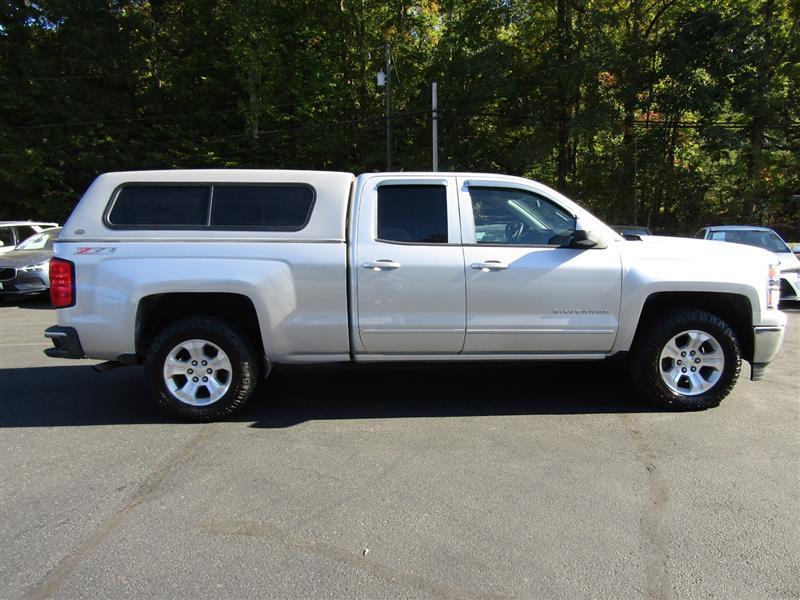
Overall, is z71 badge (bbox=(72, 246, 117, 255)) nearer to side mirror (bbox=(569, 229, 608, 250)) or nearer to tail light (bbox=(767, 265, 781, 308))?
side mirror (bbox=(569, 229, 608, 250))

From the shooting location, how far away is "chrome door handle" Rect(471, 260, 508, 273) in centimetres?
444

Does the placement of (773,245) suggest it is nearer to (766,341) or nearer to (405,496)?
(766,341)

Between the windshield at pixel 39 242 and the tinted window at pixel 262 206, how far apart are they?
10654 mm

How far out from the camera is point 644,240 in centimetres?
480

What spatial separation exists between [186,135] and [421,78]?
11.4 metres

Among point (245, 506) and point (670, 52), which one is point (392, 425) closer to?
point (245, 506)

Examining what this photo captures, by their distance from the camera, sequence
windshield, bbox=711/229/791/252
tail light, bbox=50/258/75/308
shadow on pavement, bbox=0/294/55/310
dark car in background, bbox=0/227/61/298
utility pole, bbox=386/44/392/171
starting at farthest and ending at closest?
utility pole, bbox=386/44/392/171 → shadow on pavement, bbox=0/294/55/310 → dark car in background, bbox=0/227/61/298 → windshield, bbox=711/229/791/252 → tail light, bbox=50/258/75/308

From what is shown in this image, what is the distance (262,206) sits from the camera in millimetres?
4527

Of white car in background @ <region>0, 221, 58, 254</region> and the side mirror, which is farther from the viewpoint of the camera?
white car in background @ <region>0, 221, 58, 254</region>

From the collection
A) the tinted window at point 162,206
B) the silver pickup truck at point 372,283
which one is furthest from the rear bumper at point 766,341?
the tinted window at point 162,206

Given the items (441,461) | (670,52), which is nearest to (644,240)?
(441,461)

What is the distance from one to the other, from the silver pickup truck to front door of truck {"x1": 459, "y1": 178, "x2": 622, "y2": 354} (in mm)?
12

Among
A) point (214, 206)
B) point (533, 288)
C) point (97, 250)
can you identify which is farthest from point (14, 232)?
point (533, 288)

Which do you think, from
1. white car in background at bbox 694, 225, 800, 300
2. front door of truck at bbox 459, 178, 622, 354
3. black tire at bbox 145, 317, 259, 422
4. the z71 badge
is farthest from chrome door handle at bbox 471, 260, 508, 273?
white car in background at bbox 694, 225, 800, 300
